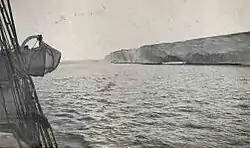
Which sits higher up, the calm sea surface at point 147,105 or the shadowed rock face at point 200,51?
the shadowed rock face at point 200,51

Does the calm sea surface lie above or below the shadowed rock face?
below

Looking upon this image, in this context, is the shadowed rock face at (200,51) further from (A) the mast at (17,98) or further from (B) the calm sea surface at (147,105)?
(A) the mast at (17,98)

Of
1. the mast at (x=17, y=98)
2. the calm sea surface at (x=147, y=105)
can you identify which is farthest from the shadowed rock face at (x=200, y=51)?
the mast at (x=17, y=98)

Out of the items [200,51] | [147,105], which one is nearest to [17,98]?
[147,105]

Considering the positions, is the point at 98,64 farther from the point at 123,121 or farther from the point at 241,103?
the point at 241,103

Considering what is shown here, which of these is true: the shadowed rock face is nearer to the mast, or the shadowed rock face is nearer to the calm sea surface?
the calm sea surface

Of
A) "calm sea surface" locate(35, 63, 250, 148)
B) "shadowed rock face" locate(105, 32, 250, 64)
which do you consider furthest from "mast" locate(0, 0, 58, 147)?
"shadowed rock face" locate(105, 32, 250, 64)
